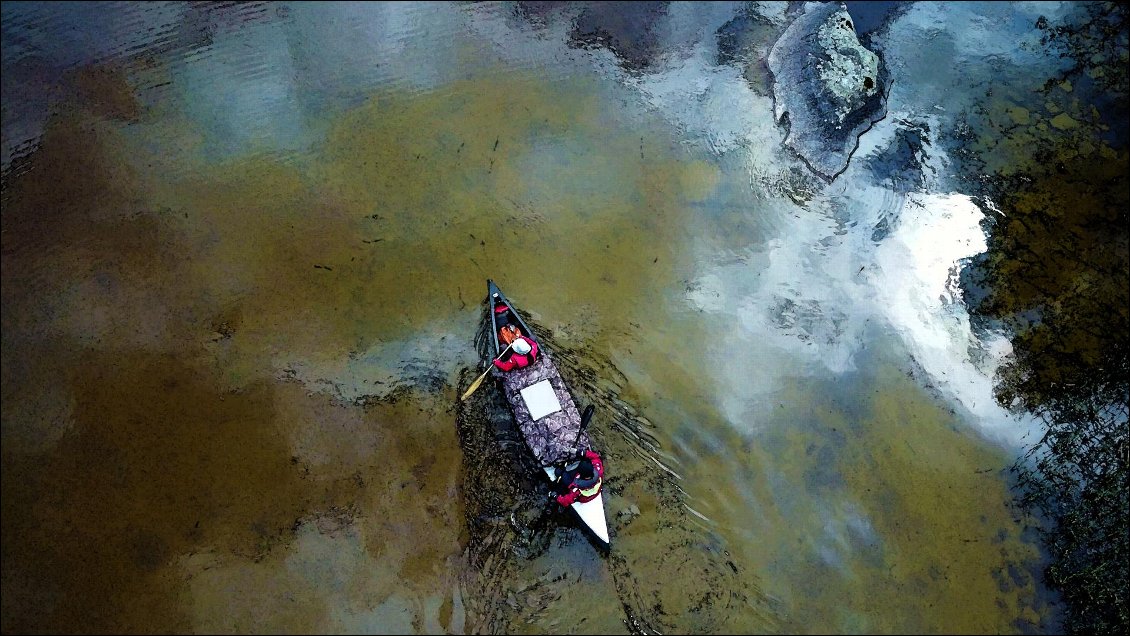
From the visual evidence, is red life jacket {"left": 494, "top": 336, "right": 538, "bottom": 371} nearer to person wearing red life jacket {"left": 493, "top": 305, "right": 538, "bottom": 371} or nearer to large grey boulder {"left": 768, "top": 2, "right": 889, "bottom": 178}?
person wearing red life jacket {"left": 493, "top": 305, "right": 538, "bottom": 371}

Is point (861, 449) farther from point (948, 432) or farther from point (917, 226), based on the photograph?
point (917, 226)

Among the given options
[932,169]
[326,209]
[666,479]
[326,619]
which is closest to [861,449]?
[666,479]

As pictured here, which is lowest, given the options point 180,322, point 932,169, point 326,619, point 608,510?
point 326,619

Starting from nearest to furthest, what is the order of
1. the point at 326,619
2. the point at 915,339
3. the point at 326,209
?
the point at 326,619 → the point at 915,339 → the point at 326,209

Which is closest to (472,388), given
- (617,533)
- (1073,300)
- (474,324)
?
(474,324)

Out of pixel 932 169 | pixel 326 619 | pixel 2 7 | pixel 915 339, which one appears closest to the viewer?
pixel 326 619

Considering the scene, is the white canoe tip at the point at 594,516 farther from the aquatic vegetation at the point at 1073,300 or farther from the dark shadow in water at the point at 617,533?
the aquatic vegetation at the point at 1073,300

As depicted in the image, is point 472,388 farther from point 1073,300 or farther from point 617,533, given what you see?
point 1073,300

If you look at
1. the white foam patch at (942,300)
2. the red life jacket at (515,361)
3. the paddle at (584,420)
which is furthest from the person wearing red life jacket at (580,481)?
the white foam patch at (942,300)
